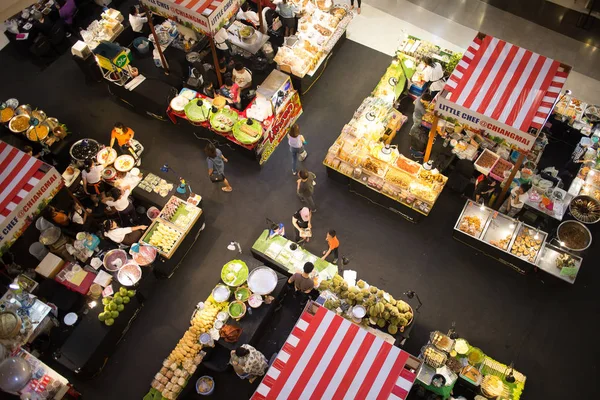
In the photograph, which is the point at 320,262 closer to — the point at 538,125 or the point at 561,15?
the point at 538,125

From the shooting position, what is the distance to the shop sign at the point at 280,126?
42.3ft

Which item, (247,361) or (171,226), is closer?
(247,361)

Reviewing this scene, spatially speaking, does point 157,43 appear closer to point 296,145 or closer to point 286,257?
point 296,145

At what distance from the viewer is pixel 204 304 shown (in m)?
10.8

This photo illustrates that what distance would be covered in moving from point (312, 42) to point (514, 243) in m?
7.13

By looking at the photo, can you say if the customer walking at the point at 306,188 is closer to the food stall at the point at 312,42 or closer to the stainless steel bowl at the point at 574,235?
the food stall at the point at 312,42

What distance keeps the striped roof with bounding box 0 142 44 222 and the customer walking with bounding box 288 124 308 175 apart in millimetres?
5197

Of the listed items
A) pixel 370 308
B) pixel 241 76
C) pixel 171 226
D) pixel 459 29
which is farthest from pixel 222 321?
pixel 459 29

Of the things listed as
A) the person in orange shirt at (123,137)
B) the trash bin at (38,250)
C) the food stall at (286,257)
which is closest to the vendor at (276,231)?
the food stall at (286,257)

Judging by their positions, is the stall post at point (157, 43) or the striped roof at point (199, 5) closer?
the striped roof at point (199, 5)

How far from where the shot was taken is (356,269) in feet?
38.4

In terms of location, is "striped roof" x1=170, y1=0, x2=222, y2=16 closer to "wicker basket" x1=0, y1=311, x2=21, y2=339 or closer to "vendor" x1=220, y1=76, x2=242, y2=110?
"vendor" x1=220, y1=76, x2=242, y2=110

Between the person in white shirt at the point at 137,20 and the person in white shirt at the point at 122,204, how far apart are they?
4.87 metres

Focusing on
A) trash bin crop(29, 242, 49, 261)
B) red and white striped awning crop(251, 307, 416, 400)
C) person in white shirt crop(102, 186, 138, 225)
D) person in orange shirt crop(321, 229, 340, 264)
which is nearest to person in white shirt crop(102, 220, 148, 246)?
person in white shirt crop(102, 186, 138, 225)
